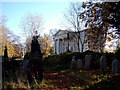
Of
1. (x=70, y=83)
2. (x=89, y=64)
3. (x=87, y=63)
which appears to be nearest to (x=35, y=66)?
(x=70, y=83)

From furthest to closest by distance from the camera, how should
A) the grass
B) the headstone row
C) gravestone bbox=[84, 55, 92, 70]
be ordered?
gravestone bbox=[84, 55, 92, 70], the headstone row, the grass

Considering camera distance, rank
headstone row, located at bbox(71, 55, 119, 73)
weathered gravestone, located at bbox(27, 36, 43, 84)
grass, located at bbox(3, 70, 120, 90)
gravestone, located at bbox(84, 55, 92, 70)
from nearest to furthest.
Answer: grass, located at bbox(3, 70, 120, 90) → weathered gravestone, located at bbox(27, 36, 43, 84) → headstone row, located at bbox(71, 55, 119, 73) → gravestone, located at bbox(84, 55, 92, 70)

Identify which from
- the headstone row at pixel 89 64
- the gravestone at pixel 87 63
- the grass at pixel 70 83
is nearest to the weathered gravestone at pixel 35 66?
the grass at pixel 70 83

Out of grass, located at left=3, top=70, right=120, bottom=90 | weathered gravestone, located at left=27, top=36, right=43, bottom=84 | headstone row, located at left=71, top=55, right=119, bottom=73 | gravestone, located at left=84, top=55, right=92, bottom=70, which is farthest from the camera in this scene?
gravestone, located at left=84, top=55, right=92, bottom=70

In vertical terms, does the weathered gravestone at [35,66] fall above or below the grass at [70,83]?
above

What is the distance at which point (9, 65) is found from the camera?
912 centimetres

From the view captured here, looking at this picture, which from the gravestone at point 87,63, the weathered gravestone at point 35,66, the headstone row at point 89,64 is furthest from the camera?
the gravestone at point 87,63

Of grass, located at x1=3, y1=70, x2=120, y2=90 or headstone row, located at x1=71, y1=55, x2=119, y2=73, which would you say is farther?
headstone row, located at x1=71, y1=55, x2=119, y2=73

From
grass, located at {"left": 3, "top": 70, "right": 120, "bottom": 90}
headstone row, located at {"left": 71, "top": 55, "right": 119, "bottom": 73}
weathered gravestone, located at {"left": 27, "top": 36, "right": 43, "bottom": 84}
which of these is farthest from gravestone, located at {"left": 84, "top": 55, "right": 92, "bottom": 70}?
weathered gravestone, located at {"left": 27, "top": 36, "right": 43, "bottom": 84}

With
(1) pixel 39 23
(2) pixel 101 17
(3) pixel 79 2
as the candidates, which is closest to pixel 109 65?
(2) pixel 101 17

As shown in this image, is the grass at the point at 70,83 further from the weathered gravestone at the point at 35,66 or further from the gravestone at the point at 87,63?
the gravestone at the point at 87,63

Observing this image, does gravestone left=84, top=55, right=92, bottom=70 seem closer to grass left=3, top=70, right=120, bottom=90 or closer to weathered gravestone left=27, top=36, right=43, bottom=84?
grass left=3, top=70, right=120, bottom=90

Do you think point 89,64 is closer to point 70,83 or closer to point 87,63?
point 87,63

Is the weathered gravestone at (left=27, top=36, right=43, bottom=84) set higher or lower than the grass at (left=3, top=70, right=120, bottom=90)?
higher
